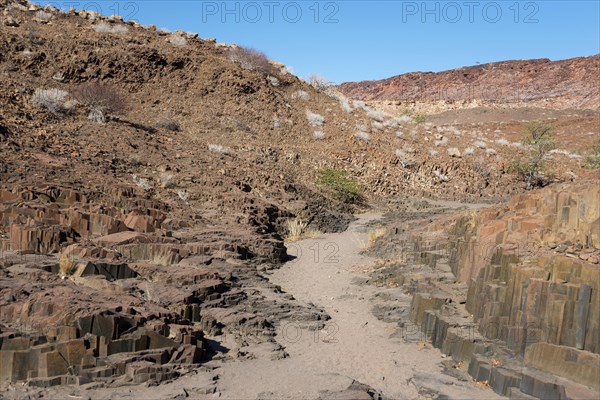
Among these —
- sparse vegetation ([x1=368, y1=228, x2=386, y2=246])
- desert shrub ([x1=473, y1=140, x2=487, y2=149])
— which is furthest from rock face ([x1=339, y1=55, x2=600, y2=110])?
sparse vegetation ([x1=368, y1=228, x2=386, y2=246])

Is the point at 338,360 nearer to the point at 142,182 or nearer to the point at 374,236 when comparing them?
the point at 374,236

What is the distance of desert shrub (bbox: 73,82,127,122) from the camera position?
80.2ft

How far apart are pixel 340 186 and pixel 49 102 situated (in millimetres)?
12716

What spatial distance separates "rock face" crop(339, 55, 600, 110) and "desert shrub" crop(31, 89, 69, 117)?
5919 centimetres

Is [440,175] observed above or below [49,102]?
below

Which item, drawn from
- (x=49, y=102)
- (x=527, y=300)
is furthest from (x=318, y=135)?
(x=527, y=300)

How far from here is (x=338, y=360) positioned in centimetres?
898

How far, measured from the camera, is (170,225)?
54.1ft

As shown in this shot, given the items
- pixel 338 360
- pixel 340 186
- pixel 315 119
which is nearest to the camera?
pixel 338 360

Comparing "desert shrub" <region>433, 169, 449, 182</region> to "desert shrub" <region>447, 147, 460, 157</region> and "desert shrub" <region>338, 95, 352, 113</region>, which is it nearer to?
"desert shrub" <region>447, 147, 460, 157</region>

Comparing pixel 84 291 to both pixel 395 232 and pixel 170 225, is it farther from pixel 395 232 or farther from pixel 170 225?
pixel 395 232

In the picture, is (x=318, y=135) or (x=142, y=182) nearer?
(x=142, y=182)

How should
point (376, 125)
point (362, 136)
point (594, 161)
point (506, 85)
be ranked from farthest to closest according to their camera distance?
point (506, 85) < point (376, 125) < point (362, 136) < point (594, 161)

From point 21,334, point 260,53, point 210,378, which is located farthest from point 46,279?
point 260,53
